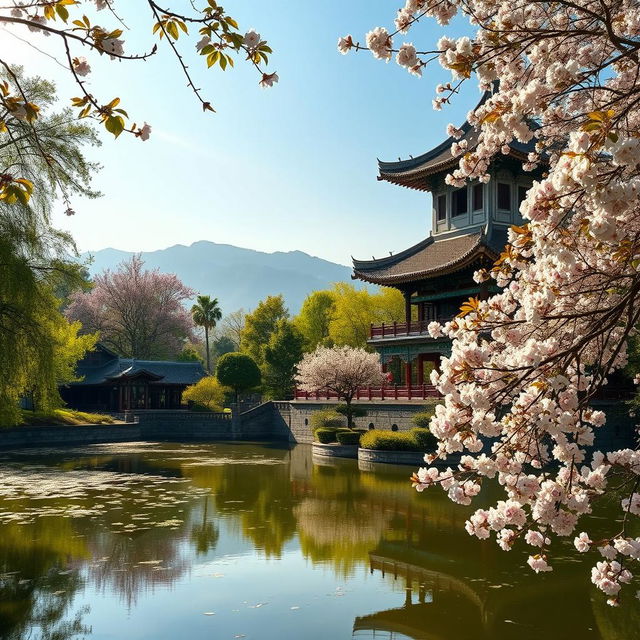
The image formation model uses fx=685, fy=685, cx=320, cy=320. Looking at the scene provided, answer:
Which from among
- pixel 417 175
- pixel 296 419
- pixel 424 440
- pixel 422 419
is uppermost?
pixel 417 175

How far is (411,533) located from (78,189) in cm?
1332

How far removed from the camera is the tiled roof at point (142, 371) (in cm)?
4834

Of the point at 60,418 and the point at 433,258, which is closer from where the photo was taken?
the point at 433,258

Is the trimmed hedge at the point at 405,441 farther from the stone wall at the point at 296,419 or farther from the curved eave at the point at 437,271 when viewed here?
the curved eave at the point at 437,271

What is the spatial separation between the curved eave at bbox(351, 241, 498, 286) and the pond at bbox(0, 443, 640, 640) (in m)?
12.1

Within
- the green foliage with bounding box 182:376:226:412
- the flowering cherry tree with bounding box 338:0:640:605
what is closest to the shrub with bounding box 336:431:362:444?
the green foliage with bounding box 182:376:226:412

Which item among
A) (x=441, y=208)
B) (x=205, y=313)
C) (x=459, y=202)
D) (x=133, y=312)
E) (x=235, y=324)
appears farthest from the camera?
(x=235, y=324)

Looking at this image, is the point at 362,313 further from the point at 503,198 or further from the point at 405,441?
the point at 405,441

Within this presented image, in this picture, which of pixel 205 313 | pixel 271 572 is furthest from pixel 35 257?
pixel 205 313

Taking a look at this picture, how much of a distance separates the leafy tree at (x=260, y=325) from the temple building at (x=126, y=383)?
15.1 feet

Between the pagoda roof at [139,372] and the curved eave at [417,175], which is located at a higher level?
the curved eave at [417,175]

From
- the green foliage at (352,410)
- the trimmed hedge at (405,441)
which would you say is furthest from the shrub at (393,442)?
the green foliage at (352,410)

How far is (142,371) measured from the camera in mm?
47625

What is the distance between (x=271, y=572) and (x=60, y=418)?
104 ft
